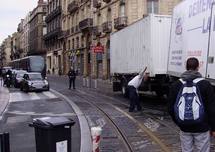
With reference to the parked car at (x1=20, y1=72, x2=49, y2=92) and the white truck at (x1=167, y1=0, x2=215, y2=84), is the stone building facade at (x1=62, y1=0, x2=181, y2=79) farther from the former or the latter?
the white truck at (x1=167, y1=0, x2=215, y2=84)

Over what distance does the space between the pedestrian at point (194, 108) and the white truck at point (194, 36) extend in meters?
5.42

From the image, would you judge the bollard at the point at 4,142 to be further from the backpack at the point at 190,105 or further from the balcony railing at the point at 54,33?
the balcony railing at the point at 54,33

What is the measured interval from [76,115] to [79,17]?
185ft

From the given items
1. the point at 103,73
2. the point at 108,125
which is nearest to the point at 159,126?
the point at 108,125

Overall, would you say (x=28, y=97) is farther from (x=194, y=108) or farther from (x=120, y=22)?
(x=194, y=108)

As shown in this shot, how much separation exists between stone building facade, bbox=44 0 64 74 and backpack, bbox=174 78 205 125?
3180 inches

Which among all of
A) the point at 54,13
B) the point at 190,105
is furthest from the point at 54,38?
the point at 190,105

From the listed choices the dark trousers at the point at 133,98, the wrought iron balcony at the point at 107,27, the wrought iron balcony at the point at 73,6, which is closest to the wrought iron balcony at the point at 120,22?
the wrought iron balcony at the point at 107,27

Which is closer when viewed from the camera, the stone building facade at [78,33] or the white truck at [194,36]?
the white truck at [194,36]

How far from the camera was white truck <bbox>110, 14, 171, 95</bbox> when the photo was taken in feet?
67.8

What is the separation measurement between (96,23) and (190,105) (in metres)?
55.7

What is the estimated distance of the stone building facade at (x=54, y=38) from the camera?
3558 inches

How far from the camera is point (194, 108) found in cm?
635

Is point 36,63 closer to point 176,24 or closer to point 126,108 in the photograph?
point 126,108
